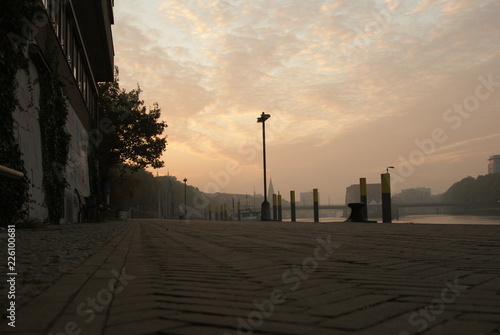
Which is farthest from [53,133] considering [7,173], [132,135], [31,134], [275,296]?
[132,135]

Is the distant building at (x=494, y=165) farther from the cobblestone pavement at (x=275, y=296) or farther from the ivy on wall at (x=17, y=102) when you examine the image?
the cobblestone pavement at (x=275, y=296)

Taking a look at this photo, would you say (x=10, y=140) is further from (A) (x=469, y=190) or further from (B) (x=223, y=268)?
(A) (x=469, y=190)

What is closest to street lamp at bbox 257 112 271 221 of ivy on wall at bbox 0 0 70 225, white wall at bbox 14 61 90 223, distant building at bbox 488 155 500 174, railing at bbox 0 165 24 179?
ivy on wall at bbox 0 0 70 225

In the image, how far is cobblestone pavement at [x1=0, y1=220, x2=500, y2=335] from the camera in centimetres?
207

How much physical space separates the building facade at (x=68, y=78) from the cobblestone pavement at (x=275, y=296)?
701 cm

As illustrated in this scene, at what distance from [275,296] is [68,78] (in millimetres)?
15737

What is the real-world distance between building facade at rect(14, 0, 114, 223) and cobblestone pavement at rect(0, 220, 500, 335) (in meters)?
7.01

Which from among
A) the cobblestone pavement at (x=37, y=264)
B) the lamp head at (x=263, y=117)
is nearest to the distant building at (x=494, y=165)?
the lamp head at (x=263, y=117)

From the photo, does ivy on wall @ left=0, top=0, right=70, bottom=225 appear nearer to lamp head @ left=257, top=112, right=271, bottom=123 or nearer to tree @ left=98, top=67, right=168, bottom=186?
lamp head @ left=257, top=112, right=271, bottom=123

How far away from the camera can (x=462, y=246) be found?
17.9 ft

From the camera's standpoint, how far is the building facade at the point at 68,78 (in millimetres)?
10508

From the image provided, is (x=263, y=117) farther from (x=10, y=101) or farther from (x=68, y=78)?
(x=10, y=101)

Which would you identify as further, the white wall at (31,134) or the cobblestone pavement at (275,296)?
the white wall at (31,134)

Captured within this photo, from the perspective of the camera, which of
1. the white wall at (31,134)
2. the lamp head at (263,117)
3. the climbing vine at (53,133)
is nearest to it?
the white wall at (31,134)
